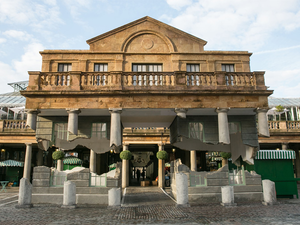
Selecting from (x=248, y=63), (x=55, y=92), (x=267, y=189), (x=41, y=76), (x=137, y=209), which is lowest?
(x=137, y=209)

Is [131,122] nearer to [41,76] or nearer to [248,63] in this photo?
[41,76]

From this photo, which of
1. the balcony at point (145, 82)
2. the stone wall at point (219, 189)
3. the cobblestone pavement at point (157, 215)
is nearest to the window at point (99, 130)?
the balcony at point (145, 82)

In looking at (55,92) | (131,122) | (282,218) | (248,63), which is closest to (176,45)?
(248,63)

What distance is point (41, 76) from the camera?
15.5m

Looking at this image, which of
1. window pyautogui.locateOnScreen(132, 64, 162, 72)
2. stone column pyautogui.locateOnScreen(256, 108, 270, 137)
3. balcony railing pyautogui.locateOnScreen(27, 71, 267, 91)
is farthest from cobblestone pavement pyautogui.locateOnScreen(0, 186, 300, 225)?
window pyautogui.locateOnScreen(132, 64, 162, 72)

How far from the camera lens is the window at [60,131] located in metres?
17.2

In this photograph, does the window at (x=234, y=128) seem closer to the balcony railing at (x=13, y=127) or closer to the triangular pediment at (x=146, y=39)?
the triangular pediment at (x=146, y=39)

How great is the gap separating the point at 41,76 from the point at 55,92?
1.59m

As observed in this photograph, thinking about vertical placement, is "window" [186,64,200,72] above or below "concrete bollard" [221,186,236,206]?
above

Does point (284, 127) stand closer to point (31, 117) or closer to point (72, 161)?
point (72, 161)

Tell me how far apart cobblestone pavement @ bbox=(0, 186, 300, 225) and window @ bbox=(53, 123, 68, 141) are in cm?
471

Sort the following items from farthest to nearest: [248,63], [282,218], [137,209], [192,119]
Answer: [248,63] → [192,119] → [137,209] → [282,218]

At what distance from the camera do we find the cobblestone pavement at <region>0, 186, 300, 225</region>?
32.9 ft

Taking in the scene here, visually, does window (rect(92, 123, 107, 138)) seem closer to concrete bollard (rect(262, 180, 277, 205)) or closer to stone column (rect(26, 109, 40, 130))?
stone column (rect(26, 109, 40, 130))
